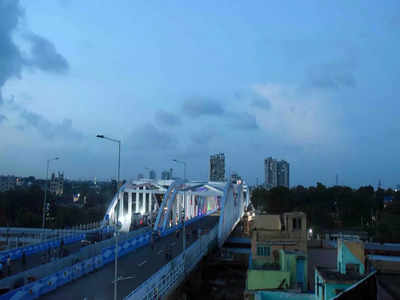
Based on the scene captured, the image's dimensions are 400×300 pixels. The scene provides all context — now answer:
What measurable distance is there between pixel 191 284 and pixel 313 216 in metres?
55.5

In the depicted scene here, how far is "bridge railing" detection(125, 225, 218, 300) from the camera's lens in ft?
47.4

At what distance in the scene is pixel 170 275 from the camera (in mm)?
18625

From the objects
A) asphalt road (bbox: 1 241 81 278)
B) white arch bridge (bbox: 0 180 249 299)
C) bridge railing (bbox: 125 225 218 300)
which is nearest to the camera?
bridge railing (bbox: 125 225 218 300)


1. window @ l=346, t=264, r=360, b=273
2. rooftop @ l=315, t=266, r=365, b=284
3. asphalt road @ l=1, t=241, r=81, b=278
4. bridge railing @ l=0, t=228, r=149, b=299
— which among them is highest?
rooftop @ l=315, t=266, r=365, b=284

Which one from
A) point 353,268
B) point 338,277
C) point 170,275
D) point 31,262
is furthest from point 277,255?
point 31,262

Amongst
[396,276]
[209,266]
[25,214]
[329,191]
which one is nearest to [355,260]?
[209,266]

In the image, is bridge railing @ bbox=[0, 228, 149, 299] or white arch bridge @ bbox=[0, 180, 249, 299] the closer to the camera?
bridge railing @ bbox=[0, 228, 149, 299]

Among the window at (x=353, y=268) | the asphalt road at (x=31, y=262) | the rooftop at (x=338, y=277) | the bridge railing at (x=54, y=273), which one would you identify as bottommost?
the asphalt road at (x=31, y=262)

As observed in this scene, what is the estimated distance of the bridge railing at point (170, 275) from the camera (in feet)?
47.4

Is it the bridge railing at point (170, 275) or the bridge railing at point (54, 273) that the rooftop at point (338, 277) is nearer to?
the bridge railing at point (170, 275)

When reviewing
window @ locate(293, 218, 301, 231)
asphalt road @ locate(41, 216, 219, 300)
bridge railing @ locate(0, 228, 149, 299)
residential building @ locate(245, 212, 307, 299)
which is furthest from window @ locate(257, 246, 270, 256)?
bridge railing @ locate(0, 228, 149, 299)

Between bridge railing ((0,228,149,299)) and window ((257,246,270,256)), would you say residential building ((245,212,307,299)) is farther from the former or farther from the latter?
bridge railing ((0,228,149,299))

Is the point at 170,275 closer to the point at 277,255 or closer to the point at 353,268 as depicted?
the point at 277,255

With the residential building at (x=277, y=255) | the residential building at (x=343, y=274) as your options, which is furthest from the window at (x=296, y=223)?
the residential building at (x=343, y=274)
